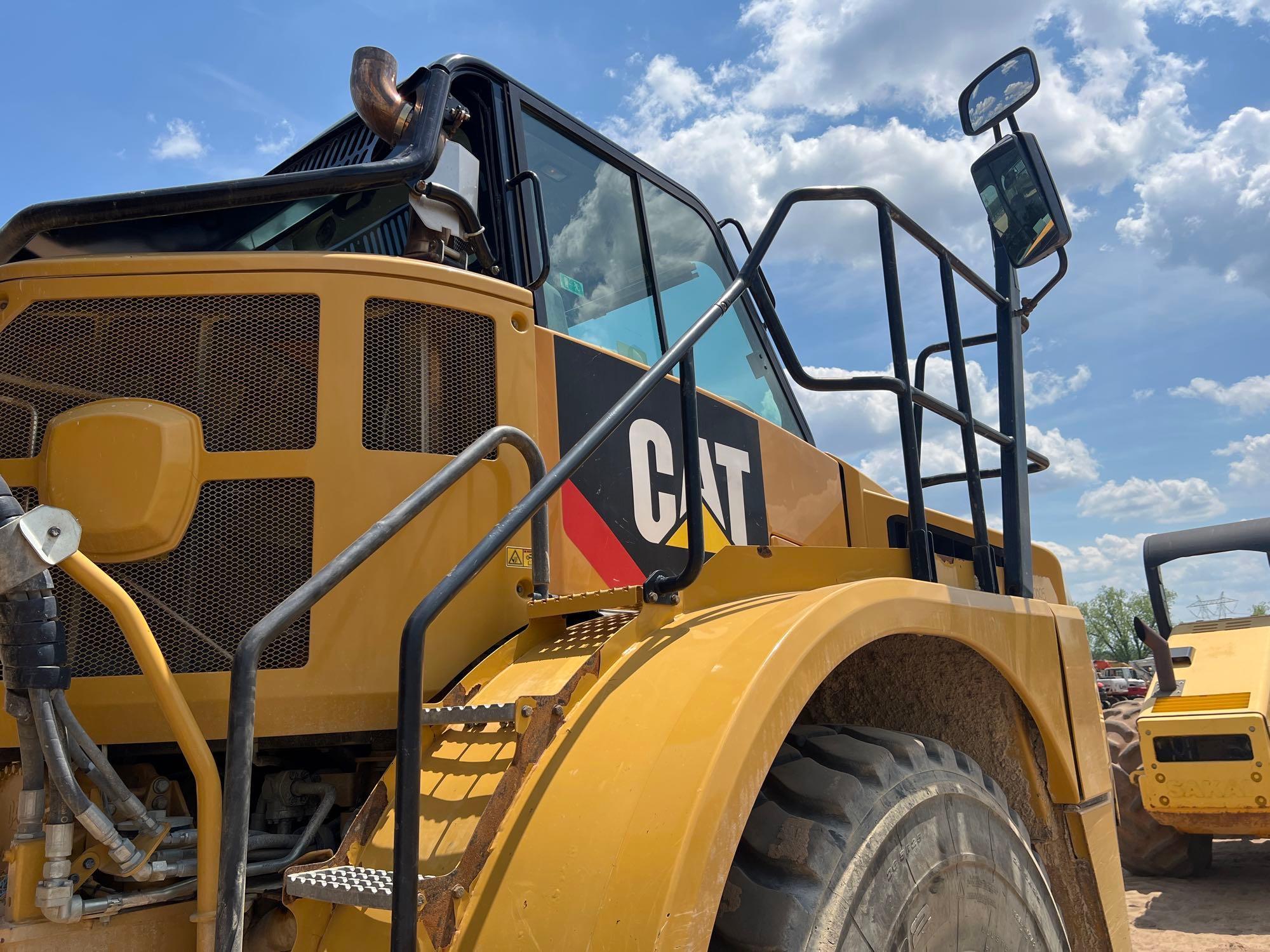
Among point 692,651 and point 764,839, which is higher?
point 692,651

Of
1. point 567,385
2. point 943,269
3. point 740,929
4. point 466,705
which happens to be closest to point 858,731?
point 740,929

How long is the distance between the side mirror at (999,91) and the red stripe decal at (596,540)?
172 cm

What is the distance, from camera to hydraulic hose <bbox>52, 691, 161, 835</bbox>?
1725 mm

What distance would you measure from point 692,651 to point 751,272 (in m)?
1.09

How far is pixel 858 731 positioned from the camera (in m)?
2.17

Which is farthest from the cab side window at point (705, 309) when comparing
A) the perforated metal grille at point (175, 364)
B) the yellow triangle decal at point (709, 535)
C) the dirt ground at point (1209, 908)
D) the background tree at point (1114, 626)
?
the background tree at point (1114, 626)

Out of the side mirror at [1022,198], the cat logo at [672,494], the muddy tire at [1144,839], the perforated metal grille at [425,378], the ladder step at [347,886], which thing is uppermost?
the side mirror at [1022,198]

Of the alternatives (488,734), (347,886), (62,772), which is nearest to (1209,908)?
(488,734)

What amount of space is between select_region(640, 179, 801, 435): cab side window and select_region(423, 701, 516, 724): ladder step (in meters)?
1.62

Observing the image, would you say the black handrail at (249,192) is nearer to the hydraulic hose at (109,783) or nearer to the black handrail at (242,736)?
the black handrail at (242,736)

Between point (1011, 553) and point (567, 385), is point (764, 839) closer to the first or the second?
point (567, 385)

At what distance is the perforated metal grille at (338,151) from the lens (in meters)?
3.30

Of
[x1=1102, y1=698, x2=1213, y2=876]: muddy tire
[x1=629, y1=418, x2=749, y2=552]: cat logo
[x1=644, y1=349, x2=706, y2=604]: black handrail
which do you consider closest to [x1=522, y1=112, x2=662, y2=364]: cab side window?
[x1=629, y1=418, x2=749, y2=552]: cat logo

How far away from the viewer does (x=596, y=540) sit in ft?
8.43
